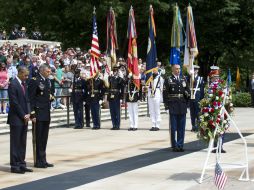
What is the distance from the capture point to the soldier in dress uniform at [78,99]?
22.9 metres

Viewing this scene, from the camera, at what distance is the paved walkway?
35.6ft

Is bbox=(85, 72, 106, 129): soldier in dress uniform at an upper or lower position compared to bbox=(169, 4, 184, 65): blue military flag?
lower

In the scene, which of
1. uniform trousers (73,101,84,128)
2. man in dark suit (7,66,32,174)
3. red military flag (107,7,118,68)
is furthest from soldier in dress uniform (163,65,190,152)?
red military flag (107,7,118,68)

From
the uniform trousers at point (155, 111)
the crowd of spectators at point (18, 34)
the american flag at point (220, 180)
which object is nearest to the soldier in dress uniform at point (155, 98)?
the uniform trousers at point (155, 111)

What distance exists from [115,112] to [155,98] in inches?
57.8

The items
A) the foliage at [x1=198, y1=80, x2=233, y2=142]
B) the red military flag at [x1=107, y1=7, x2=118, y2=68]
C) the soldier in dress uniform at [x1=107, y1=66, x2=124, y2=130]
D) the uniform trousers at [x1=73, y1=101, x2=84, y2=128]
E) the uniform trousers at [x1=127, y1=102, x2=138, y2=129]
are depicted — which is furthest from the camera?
the red military flag at [x1=107, y1=7, x2=118, y2=68]

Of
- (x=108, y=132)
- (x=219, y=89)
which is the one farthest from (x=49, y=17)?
(x=219, y=89)

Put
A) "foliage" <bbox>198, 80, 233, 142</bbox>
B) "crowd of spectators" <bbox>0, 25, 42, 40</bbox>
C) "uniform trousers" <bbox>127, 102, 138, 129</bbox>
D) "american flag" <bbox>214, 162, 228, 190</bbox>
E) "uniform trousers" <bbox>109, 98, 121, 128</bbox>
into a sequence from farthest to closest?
"crowd of spectators" <bbox>0, 25, 42, 40</bbox>, "uniform trousers" <bbox>109, 98, 121, 128</bbox>, "uniform trousers" <bbox>127, 102, 138, 129</bbox>, "foliage" <bbox>198, 80, 233, 142</bbox>, "american flag" <bbox>214, 162, 228, 190</bbox>

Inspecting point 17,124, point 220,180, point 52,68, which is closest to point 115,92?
point 52,68

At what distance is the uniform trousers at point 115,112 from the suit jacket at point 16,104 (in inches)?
392

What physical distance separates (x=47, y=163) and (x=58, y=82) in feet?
40.6

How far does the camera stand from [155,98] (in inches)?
868

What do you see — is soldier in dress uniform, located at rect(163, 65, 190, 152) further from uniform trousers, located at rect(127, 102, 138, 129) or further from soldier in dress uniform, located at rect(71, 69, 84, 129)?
soldier in dress uniform, located at rect(71, 69, 84, 129)

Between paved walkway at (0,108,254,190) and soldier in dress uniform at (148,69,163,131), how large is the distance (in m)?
0.77
